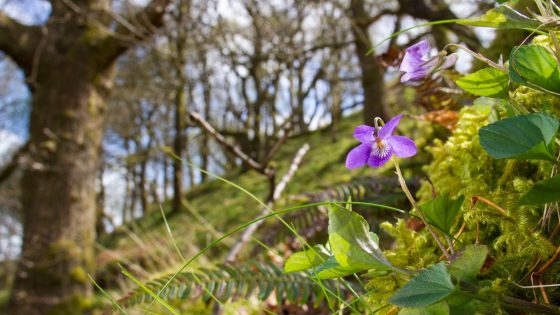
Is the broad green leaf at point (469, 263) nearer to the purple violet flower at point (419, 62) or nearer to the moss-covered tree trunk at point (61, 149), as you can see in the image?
the purple violet flower at point (419, 62)

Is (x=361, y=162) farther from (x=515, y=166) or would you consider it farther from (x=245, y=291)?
(x=245, y=291)

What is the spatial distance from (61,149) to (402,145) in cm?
514

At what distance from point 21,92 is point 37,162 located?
12.3m

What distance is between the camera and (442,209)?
1.56 feet

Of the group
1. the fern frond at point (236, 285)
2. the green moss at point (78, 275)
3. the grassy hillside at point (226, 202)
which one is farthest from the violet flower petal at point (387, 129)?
the green moss at point (78, 275)

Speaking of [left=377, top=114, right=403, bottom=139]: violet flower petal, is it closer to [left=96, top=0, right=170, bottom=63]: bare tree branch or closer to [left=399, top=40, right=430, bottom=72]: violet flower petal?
[left=399, top=40, right=430, bottom=72]: violet flower petal

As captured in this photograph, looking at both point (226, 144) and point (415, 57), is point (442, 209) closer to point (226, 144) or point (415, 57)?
point (415, 57)

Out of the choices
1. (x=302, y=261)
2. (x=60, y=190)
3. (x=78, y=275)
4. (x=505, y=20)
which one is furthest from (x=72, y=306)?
(x=505, y=20)

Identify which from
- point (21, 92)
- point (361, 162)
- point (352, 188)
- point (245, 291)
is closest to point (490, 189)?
point (361, 162)

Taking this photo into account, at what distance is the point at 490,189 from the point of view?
2.40 ft

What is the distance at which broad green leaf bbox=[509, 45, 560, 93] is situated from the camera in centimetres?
44

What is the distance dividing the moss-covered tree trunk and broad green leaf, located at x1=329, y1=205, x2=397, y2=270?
5025mm

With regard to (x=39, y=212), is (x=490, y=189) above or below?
below

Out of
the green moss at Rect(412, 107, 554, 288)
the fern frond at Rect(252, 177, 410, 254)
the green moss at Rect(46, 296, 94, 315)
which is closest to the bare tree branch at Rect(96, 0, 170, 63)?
the green moss at Rect(46, 296, 94, 315)
